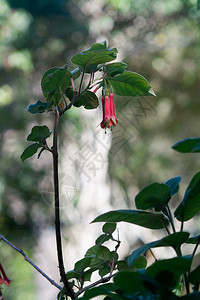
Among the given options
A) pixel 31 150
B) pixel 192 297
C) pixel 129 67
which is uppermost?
pixel 129 67

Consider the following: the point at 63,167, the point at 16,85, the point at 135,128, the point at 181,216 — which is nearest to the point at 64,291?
the point at 181,216

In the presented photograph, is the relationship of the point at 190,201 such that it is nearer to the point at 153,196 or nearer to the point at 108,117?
the point at 153,196

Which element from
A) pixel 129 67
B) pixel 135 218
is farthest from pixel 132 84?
pixel 129 67

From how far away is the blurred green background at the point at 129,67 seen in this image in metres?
3.14

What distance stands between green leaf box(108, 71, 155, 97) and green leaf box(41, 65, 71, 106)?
4cm

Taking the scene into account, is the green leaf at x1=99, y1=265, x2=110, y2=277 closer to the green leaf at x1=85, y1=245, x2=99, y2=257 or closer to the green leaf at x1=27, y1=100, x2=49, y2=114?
the green leaf at x1=85, y1=245, x2=99, y2=257

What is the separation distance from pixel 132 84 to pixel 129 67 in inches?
113

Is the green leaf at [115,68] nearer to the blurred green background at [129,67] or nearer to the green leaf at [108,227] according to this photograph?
the green leaf at [108,227]

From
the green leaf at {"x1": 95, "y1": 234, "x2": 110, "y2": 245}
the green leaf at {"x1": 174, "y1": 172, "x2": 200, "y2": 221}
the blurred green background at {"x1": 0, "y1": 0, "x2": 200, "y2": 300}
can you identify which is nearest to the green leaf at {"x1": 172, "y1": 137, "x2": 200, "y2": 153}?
the green leaf at {"x1": 174, "y1": 172, "x2": 200, "y2": 221}

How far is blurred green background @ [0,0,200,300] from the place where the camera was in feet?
10.3

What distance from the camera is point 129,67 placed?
314 cm

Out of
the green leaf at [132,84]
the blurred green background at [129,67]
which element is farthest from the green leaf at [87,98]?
the blurred green background at [129,67]

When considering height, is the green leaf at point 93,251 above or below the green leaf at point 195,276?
above

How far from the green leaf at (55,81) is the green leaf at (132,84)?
40 mm
